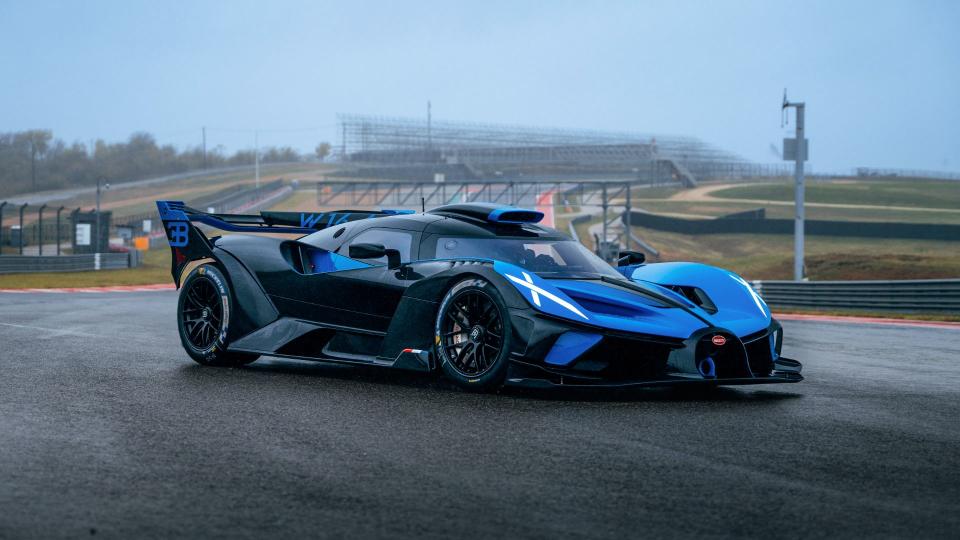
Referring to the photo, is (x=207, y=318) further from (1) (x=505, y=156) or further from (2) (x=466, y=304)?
(1) (x=505, y=156)

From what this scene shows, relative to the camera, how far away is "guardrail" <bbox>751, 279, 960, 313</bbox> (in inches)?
802

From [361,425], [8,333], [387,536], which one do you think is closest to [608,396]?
[361,425]

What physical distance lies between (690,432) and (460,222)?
9.28 feet

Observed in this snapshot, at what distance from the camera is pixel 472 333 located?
718 centimetres

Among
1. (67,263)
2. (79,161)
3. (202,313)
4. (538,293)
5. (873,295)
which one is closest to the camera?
(538,293)

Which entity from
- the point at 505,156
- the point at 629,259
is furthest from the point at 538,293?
the point at 505,156

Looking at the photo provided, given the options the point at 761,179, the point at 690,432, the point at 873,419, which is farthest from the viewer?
the point at 761,179

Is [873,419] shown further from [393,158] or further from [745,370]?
[393,158]

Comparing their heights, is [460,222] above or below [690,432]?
above

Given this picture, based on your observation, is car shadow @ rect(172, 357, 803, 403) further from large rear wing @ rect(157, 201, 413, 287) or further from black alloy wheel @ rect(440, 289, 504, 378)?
large rear wing @ rect(157, 201, 413, 287)

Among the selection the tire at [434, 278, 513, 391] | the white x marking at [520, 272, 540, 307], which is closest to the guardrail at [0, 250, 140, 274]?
the tire at [434, 278, 513, 391]

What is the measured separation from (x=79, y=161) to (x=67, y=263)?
A: 254 ft

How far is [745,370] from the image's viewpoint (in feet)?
23.6

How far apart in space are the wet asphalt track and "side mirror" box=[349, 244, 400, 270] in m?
0.85
